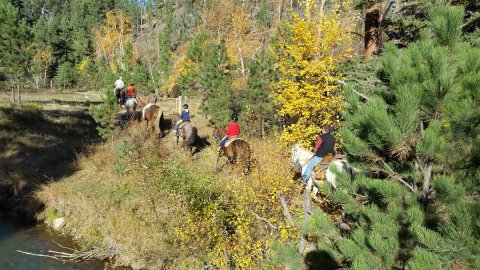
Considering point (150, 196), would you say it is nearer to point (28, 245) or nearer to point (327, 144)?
point (28, 245)

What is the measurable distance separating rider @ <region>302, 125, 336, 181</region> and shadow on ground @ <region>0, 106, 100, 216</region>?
12148mm

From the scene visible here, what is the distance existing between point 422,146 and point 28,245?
14267 mm

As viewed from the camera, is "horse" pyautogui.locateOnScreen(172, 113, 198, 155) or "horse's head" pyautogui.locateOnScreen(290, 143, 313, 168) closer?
"horse's head" pyautogui.locateOnScreen(290, 143, 313, 168)

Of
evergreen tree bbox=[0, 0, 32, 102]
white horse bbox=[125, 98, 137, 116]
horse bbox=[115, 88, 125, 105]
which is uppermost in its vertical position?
evergreen tree bbox=[0, 0, 32, 102]

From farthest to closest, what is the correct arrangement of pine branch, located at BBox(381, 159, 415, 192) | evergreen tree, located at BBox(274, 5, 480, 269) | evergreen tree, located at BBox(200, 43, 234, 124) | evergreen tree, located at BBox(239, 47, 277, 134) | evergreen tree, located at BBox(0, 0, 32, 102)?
1. evergreen tree, located at BBox(0, 0, 32, 102)
2. evergreen tree, located at BBox(200, 43, 234, 124)
3. evergreen tree, located at BBox(239, 47, 277, 134)
4. pine branch, located at BBox(381, 159, 415, 192)
5. evergreen tree, located at BBox(274, 5, 480, 269)

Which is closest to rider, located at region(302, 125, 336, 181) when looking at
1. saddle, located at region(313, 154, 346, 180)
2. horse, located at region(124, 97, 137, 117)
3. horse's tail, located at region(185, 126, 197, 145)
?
saddle, located at region(313, 154, 346, 180)

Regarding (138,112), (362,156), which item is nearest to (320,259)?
(362,156)

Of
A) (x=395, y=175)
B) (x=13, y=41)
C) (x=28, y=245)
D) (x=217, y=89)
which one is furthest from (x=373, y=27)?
(x=13, y=41)

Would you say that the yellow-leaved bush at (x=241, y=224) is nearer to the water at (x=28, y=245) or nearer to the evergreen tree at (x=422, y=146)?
the water at (x=28, y=245)

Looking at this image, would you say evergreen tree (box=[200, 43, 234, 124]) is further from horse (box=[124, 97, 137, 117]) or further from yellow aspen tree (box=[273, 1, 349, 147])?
yellow aspen tree (box=[273, 1, 349, 147])

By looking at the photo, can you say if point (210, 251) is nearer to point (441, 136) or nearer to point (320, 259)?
point (320, 259)

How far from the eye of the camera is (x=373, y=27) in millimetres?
11578

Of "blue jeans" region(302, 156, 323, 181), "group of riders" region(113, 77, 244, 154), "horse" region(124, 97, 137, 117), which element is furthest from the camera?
"horse" region(124, 97, 137, 117)

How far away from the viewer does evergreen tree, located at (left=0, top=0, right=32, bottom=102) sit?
28.3m
